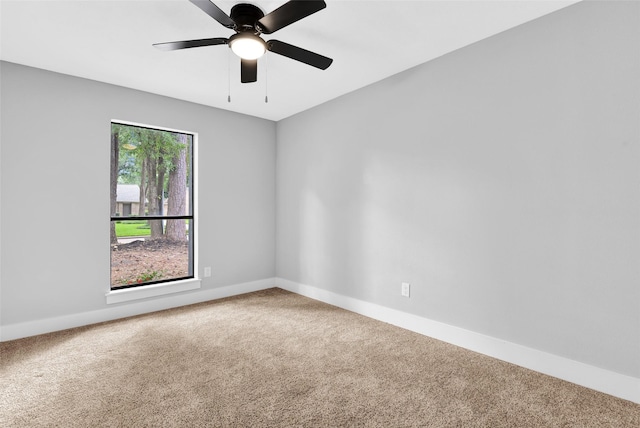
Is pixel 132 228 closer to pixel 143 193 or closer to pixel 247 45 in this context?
pixel 143 193

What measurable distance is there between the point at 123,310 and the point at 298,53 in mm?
3118

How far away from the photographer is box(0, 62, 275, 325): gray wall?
2.80m

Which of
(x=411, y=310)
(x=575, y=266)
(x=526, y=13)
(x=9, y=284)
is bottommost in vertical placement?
(x=411, y=310)

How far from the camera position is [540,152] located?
7.27 ft

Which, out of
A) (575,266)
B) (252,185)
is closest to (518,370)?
(575,266)

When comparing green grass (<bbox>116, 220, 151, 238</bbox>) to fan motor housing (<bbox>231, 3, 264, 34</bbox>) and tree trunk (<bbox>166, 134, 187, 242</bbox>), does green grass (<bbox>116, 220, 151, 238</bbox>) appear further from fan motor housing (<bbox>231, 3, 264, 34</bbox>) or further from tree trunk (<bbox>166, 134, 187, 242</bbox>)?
fan motor housing (<bbox>231, 3, 264, 34</bbox>)

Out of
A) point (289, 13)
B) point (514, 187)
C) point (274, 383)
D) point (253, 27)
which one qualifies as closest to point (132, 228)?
point (274, 383)

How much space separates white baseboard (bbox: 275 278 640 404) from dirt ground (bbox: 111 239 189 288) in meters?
2.10

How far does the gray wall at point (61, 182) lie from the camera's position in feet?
9.19

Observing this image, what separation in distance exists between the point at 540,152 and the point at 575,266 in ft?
2.60

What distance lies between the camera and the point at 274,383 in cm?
210

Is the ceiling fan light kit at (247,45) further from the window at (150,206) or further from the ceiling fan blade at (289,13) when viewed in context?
the window at (150,206)

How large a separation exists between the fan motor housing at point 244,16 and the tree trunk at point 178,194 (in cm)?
227

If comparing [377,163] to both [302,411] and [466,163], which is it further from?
[302,411]
